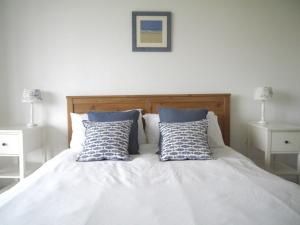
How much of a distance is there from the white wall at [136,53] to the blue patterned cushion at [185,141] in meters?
0.74

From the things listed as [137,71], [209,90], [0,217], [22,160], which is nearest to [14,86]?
[22,160]

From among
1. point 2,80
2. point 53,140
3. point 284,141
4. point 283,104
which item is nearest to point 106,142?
point 53,140

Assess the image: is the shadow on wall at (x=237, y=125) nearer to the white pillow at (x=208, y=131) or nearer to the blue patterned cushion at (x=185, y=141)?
the white pillow at (x=208, y=131)

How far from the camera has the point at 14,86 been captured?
2.54m

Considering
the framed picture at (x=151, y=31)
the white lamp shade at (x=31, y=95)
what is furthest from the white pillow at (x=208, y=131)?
the white lamp shade at (x=31, y=95)

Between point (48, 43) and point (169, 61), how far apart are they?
4.30 ft

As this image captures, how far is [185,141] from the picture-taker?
5.99 ft

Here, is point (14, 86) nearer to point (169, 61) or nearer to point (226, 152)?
point (169, 61)

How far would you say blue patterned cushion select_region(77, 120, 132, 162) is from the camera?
5.83 feet

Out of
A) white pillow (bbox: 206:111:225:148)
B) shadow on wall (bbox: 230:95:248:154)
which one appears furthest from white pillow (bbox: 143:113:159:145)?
shadow on wall (bbox: 230:95:248:154)

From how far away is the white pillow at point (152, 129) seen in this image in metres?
2.25

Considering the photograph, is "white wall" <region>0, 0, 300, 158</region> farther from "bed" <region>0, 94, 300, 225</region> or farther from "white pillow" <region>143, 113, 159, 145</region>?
"bed" <region>0, 94, 300, 225</region>

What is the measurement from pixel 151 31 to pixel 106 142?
4.49ft

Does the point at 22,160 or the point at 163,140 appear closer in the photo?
the point at 163,140
